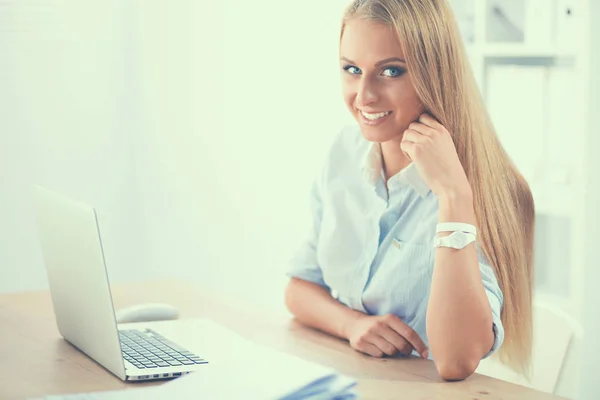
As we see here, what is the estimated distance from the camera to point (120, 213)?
384 centimetres

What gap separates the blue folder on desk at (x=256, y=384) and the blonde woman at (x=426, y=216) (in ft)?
1.01

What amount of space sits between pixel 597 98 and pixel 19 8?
217 cm

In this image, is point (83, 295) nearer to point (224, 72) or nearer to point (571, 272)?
point (571, 272)

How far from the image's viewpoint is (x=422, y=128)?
1.58m

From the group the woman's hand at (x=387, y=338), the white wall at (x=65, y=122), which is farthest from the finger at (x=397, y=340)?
the white wall at (x=65, y=122)

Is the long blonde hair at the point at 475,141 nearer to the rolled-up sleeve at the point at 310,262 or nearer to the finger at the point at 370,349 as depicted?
the finger at the point at 370,349

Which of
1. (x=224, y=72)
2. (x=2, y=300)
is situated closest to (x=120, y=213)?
(x=224, y=72)

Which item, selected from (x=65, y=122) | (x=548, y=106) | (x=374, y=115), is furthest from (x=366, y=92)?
(x=65, y=122)

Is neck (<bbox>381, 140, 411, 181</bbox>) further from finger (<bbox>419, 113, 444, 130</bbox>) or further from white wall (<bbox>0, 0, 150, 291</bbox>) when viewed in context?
white wall (<bbox>0, 0, 150, 291</bbox>)

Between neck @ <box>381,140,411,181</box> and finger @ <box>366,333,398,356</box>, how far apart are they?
33 centimetres

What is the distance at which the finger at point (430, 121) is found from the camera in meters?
1.57

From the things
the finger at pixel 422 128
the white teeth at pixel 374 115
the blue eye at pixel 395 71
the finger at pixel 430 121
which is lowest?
the finger at pixel 422 128

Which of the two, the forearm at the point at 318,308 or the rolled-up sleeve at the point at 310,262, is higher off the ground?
the rolled-up sleeve at the point at 310,262

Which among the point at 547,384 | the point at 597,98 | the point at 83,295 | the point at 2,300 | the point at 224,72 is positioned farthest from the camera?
the point at 224,72
